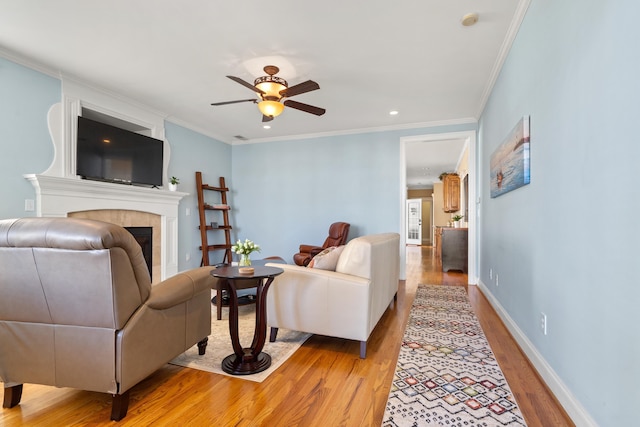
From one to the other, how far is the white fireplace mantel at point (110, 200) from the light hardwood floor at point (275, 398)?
7.32 feet

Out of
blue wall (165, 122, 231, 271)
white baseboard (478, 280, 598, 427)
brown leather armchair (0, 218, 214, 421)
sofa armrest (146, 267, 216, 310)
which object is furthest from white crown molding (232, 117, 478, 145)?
brown leather armchair (0, 218, 214, 421)

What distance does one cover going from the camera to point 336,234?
5.25 meters

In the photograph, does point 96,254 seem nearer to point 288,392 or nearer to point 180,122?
point 288,392

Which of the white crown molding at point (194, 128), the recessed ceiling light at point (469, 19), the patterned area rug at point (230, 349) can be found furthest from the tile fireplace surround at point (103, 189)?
the recessed ceiling light at point (469, 19)

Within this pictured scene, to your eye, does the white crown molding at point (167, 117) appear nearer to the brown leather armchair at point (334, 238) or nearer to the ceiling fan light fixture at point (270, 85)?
the brown leather armchair at point (334, 238)

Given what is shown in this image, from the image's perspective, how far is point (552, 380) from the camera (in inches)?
70.6

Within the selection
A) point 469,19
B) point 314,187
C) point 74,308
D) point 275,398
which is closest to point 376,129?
point 314,187

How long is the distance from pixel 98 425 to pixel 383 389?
4.93 feet

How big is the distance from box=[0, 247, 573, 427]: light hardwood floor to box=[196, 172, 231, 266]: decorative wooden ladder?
356cm

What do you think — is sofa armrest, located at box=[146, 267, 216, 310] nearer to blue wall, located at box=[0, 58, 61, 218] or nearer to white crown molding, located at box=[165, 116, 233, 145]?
blue wall, located at box=[0, 58, 61, 218]

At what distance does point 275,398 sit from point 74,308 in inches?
44.4

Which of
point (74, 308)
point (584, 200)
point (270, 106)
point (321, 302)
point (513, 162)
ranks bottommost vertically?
point (321, 302)

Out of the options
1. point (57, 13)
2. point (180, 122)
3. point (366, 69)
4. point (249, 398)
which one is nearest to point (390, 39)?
point (366, 69)

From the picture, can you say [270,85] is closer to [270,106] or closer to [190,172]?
[270,106]
